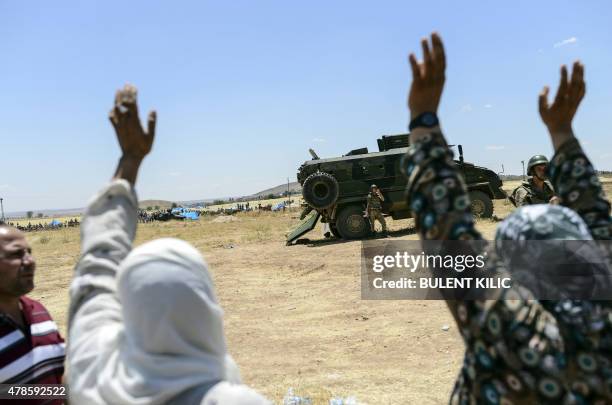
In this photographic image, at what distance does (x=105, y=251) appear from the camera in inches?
54.0

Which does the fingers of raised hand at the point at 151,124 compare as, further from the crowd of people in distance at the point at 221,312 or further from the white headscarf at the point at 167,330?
the white headscarf at the point at 167,330

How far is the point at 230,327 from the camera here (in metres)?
7.01

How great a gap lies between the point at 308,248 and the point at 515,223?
12615 millimetres

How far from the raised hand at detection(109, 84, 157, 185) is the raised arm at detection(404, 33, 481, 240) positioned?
0.74 meters

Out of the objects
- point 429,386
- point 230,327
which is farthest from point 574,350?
point 230,327

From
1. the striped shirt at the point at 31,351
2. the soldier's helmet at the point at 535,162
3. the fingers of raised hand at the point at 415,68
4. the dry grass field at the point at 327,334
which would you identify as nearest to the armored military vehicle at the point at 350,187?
the dry grass field at the point at 327,334

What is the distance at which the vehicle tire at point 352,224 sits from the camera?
14.5 m

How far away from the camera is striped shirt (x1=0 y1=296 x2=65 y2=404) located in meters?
1.86

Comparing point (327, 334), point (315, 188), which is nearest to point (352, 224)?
point (315, 188)

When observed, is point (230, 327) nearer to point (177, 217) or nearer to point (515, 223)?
point (515, 223)

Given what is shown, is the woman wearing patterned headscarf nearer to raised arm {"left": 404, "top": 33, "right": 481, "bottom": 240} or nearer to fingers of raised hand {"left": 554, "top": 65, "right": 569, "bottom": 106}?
raised arm {"left": 404, "top": 33, "right": 481, "bottom": 240}

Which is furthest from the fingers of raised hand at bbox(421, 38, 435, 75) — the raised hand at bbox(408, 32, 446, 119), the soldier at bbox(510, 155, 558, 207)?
the soldier at bbox(510, 155, 558, 207)

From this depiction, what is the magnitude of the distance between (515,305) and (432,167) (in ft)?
1.20

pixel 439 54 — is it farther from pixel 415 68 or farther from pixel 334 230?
pixel 334 230
